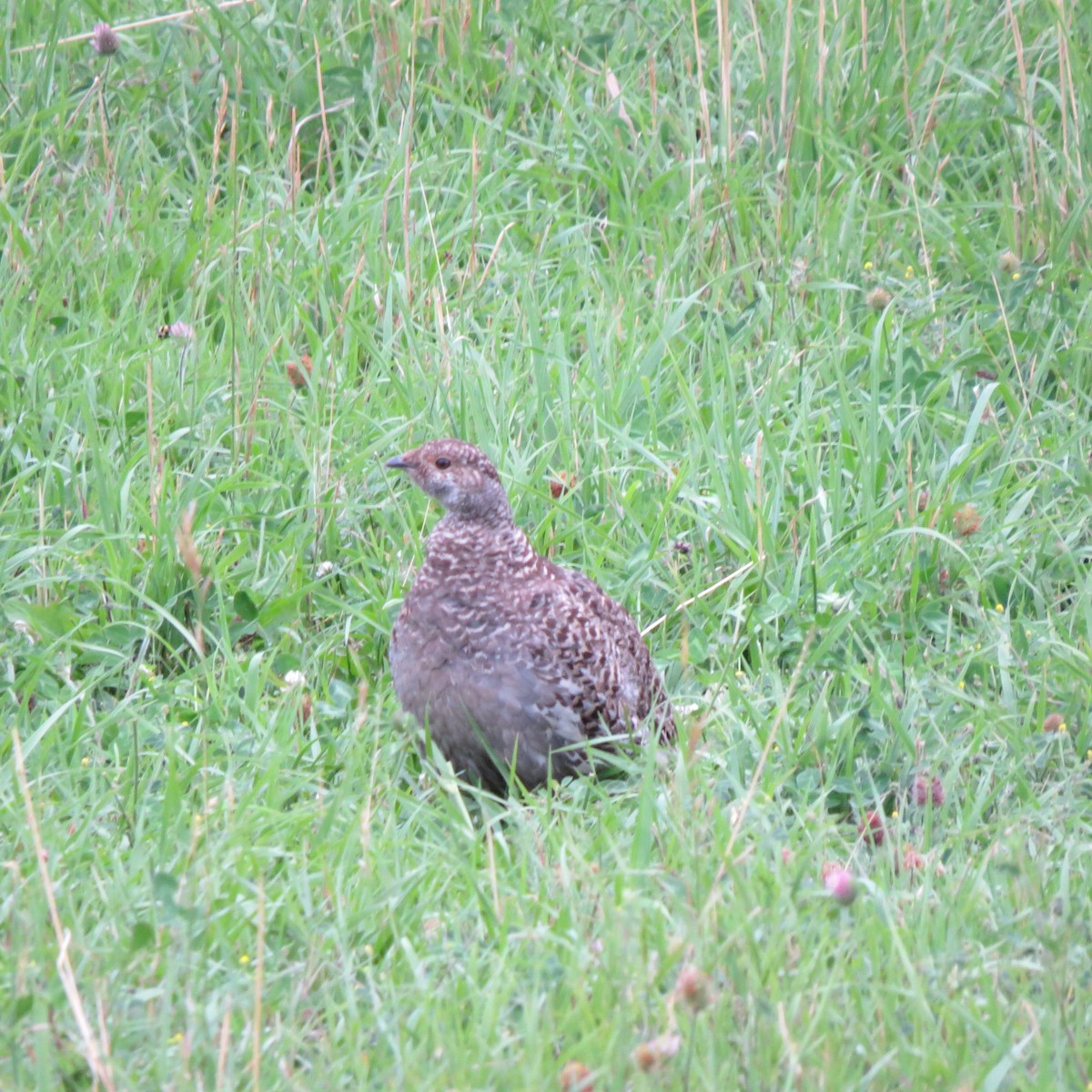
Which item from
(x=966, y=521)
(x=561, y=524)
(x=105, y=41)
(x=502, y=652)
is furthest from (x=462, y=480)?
(x=105, y=41)

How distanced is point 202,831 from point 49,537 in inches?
61.1

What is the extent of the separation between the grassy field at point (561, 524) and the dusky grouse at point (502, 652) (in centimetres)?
11

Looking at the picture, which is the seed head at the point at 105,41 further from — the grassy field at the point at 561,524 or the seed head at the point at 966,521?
the seed head at the point at 966,521

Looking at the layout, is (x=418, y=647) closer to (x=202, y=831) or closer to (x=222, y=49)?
(x=202, y=831)

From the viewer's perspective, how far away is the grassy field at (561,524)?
2762 millimetres

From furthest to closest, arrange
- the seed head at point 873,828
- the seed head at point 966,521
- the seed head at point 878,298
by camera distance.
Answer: the seed head at point 878,298 < the seed head at point 966,521 < the seed head at point 873,828

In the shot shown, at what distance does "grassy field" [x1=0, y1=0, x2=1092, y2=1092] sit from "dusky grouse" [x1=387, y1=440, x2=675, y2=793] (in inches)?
4.4

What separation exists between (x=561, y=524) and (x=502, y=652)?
38.1 inches

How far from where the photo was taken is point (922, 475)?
15.7 feet

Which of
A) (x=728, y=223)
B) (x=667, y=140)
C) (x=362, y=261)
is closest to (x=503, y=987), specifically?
(x=362, y=261)

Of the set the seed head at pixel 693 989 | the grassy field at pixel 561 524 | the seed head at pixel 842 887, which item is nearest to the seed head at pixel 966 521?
the grassy field at pixel 561 524

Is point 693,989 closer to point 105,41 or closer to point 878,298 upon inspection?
point 878,298

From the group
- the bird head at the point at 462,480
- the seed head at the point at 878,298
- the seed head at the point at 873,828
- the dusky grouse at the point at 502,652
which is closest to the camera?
the seed head at the point at 873,828

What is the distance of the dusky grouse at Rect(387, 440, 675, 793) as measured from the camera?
3.78 meters
